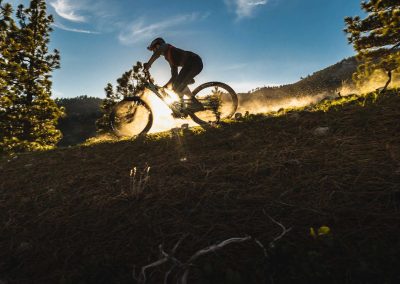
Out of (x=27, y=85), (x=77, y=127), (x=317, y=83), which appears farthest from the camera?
(x=77, y=127)

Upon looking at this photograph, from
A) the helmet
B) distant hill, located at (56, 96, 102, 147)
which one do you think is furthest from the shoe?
distant hill, located at (56, 96, 102, 147)

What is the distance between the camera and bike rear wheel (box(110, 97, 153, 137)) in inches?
316

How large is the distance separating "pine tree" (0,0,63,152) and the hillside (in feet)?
47.9

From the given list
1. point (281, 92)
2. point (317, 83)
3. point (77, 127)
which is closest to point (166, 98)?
point (317, 83)

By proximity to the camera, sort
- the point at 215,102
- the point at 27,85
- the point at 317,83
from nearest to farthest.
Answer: the point at 215,102
the point at 27,85
the point at 317,83

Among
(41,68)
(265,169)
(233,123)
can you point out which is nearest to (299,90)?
(41,68)

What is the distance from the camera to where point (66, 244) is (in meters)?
2.68

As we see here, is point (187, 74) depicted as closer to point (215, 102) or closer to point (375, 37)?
point (215, 102)

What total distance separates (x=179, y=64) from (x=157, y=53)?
2.08 feet

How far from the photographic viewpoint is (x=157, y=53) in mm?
7582

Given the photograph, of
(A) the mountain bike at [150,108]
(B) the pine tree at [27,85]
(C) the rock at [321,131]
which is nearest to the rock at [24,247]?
(C) the rock at [321,131]

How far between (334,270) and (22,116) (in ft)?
68.5

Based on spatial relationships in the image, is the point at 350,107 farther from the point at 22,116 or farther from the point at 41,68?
the point at 41,68

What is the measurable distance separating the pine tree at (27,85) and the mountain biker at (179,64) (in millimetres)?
11894
